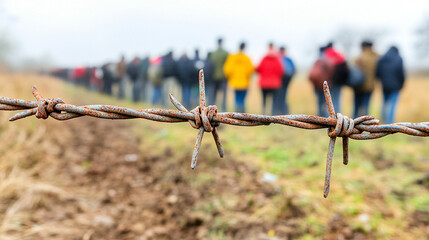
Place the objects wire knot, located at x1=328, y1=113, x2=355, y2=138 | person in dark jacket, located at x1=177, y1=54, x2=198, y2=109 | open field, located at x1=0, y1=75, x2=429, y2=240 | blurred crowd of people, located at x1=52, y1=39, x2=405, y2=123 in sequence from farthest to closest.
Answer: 1. person in dark jacket, located at x1=177, y1=54, x2=198, y2=109
2. blurred crowd of people, located at x1=52, y1=39, x2=405, y2=123
3. open field, located at x1=0, y1=75, x2=429, y2=240
4. wire knot, located at x1=328, y1=113, x2=355, y2=138

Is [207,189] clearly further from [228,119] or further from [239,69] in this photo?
[239,69]

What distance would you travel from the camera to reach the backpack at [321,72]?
5816 mm

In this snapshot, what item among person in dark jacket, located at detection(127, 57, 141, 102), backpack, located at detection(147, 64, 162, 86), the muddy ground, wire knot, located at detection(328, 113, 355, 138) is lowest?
the muddy ground

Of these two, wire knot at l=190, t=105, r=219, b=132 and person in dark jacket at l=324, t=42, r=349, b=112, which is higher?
person in dark jacket at l=324, t=42, r=349, b=112

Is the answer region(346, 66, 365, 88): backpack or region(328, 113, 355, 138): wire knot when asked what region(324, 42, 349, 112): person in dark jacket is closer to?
region(346, 66, 365, 88): backpack

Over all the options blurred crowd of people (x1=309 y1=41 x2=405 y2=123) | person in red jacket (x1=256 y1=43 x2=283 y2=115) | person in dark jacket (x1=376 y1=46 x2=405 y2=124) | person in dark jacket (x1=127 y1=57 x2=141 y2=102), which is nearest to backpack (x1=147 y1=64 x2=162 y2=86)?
person in dark jacket (x1=127 y1=57 x2=141 y2=102)

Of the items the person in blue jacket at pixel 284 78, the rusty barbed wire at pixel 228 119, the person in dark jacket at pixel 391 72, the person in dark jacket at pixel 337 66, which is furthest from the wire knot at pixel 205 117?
the person in blue jacket at pixel 284 78

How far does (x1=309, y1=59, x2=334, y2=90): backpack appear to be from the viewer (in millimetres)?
5816

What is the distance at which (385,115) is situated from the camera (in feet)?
20.4

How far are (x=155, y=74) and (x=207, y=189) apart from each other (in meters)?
6.60

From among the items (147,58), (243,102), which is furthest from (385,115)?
(147,58)

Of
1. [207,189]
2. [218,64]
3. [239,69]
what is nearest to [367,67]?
[239,69]

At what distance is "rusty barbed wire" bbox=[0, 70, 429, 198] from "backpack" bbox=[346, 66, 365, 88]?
5.15m

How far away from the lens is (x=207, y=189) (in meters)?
3.35
